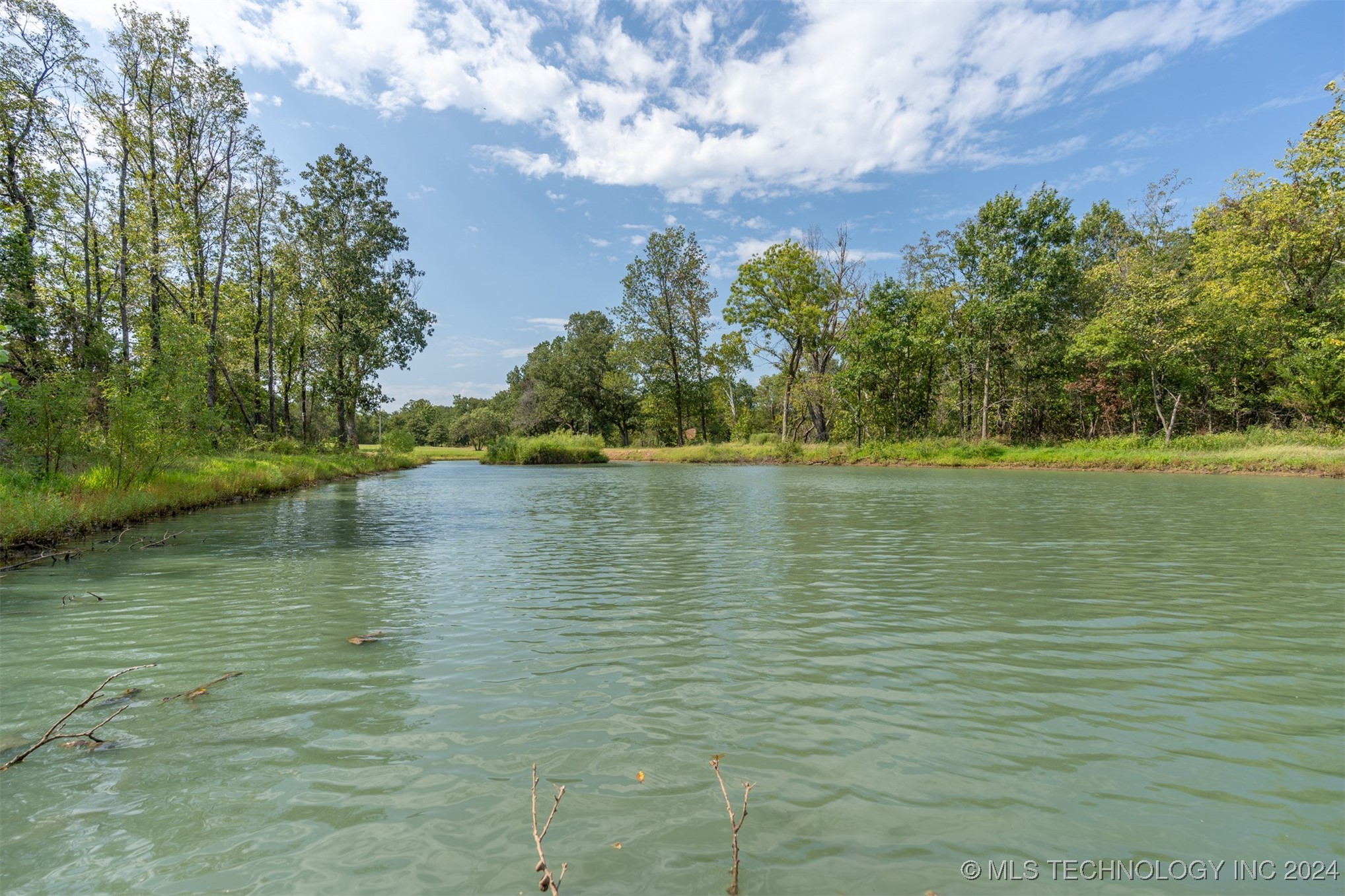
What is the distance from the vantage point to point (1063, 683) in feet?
14.8

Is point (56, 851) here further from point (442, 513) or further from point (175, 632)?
point (442, 513)

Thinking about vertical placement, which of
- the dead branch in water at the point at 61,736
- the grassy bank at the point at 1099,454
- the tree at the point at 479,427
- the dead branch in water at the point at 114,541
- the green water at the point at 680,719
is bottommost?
the green water at the point at 680,719

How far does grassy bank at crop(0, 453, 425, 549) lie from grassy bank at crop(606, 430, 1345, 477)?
30.3 m

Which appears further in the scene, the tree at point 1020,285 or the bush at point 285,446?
the tree at point 1020,285

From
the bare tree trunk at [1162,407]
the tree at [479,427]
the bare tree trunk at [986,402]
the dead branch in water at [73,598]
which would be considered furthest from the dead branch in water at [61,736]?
the tree at [479,427]

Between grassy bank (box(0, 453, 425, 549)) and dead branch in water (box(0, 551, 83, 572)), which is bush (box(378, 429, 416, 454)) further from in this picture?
dead branch in water (box(0, 551, 83, 572))

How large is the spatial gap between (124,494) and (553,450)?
35174 mm

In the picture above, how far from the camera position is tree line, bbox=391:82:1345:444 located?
2836 cm

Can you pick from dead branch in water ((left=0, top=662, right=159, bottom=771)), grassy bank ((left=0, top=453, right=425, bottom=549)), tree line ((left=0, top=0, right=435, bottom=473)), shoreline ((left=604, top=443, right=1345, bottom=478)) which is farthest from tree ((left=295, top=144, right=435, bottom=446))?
dead branch in water ((left=0, top=662, right=159, bottom=771))

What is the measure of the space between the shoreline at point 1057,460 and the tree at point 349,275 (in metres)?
22.6

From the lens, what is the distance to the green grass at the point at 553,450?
47688mm

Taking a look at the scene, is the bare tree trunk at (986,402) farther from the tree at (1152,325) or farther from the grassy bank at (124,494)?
the grassy bank at (124,494)

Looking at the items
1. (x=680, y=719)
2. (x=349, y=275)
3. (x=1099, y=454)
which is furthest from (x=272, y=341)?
(x=1099, y=454)

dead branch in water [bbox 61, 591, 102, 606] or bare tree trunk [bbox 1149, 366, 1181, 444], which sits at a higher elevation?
bare tree trunk [bbox 1149, 366, 1181, 444]
